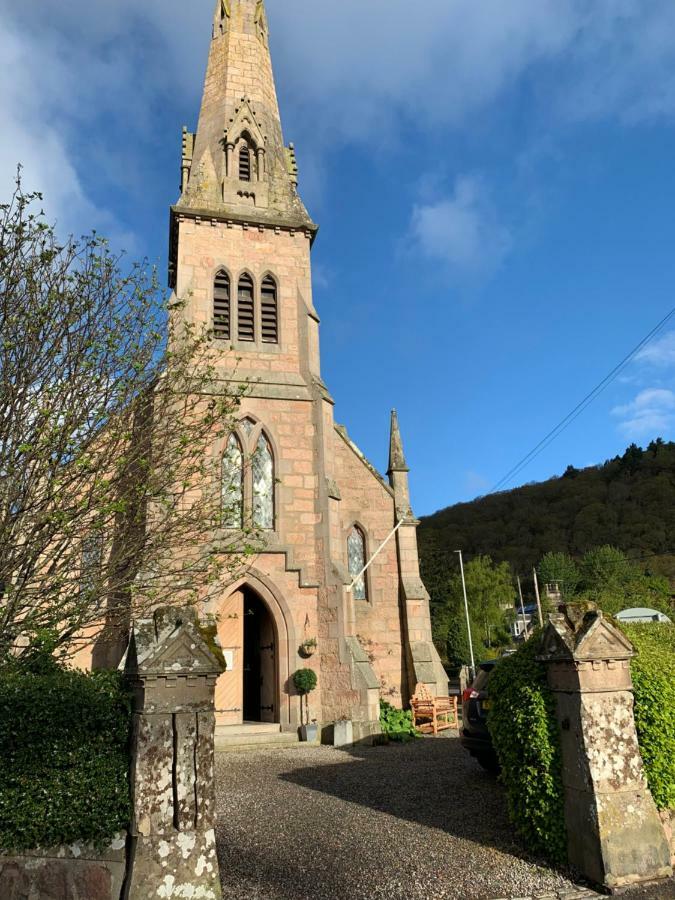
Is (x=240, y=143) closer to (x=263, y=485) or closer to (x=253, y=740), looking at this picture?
(x=263, y=485)

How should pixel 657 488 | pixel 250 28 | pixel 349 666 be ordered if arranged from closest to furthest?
pixel 349 666 < pixel 250 28 < pixel 657 488

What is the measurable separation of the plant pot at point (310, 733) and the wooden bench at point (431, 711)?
110 inches

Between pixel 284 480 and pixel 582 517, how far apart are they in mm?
80108

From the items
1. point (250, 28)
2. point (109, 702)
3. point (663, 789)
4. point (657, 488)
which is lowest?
point (663, 789)

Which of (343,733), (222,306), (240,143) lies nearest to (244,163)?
(240,143)

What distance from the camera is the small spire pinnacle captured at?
1958 cm

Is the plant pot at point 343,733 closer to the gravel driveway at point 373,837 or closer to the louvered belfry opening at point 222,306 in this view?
the gravel driveway at point 373,837

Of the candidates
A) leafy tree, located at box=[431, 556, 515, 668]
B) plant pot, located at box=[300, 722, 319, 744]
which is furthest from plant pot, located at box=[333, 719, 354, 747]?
leafy tree, located at box=[431, 556, 515, 668]

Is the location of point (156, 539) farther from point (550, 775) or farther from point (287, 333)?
point (287, 333)

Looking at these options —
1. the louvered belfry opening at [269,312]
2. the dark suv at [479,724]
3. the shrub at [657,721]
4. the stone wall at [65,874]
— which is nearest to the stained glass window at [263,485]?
the louvered belfry opening at [269,312]

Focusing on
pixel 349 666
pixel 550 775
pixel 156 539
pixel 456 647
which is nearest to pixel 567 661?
pixel 550 775

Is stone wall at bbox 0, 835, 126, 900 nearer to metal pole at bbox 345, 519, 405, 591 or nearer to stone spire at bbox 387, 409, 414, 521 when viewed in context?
metal pole at bbox 345, 519, 405, 591

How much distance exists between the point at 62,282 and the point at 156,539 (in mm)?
3444

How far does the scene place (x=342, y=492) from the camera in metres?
18.5
